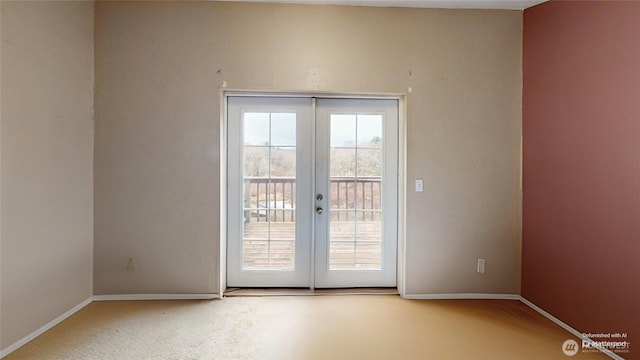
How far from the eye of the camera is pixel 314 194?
3.01m

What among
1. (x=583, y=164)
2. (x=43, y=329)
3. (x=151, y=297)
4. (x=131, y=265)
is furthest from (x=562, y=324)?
(x=43, y=329)

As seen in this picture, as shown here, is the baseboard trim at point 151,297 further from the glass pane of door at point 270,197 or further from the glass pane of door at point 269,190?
the glass pane of door at point 269,190

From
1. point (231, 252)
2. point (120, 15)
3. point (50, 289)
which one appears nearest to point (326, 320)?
point (231, 252)

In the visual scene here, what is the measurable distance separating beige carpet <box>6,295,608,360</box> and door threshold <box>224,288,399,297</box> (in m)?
0.08

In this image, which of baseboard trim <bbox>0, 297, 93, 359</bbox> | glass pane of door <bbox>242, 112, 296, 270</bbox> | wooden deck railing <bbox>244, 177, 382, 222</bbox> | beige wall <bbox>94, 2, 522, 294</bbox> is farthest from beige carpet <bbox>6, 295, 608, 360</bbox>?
wooden deck railing <bbox>244, 177, 382, 222</bbox>

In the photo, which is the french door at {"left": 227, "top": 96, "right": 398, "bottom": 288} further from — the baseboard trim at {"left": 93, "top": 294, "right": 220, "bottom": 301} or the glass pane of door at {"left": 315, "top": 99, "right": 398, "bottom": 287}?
the baseboard trim at {"left": 93, "top": 294, "right": 220, "bottom": 301}

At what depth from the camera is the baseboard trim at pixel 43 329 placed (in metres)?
2.04

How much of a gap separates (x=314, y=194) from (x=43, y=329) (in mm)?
2393

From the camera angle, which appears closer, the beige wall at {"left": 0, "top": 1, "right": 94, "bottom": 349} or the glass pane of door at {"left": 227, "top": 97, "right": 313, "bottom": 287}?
the beige wall at {"left": 0, "top": 1, "right": 94, "bottom": 349}

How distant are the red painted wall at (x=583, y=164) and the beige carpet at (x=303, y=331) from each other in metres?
0.34

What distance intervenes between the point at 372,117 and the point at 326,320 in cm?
194

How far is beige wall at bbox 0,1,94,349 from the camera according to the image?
6.67ft

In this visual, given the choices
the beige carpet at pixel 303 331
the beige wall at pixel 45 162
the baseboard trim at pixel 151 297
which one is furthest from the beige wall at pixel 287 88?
the beige carpet at pixel 303 331

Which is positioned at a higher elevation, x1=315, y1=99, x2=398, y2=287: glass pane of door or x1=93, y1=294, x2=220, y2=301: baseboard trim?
x1=315, y1=99, x2=398, y2=287: glass pane of door
